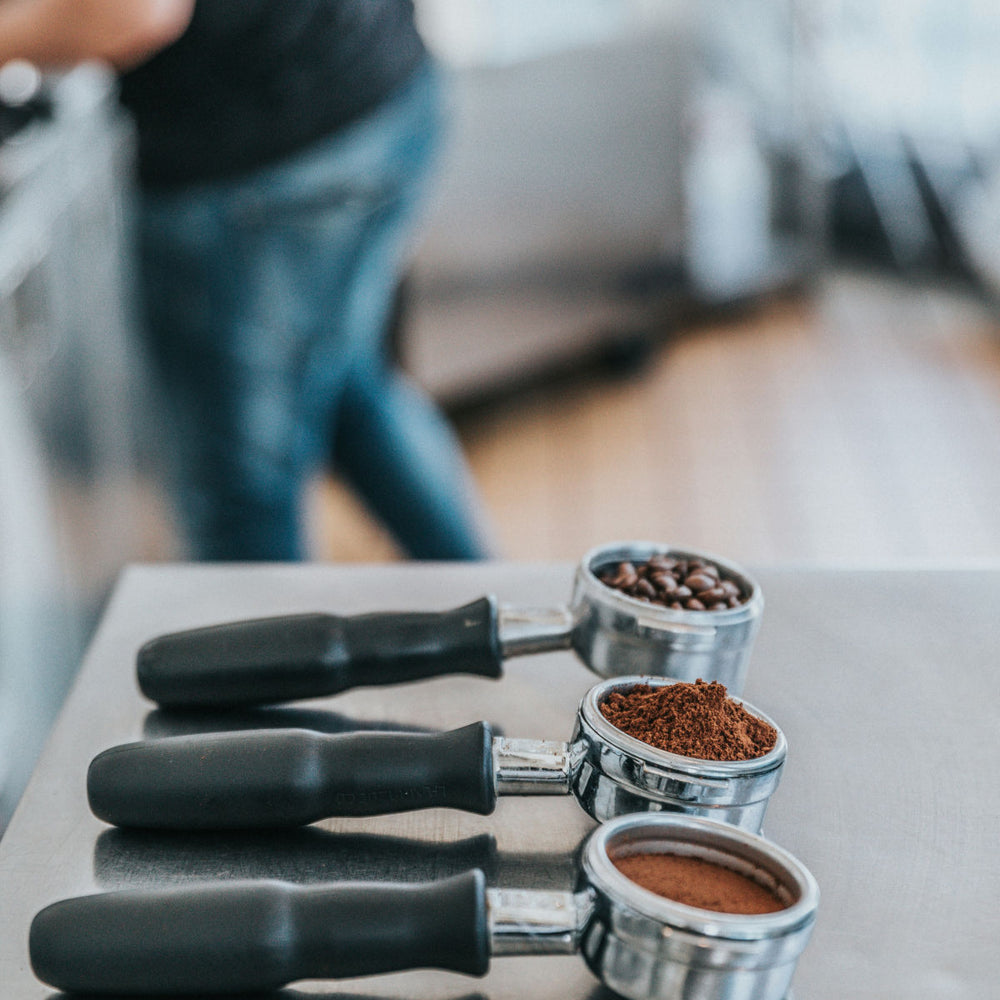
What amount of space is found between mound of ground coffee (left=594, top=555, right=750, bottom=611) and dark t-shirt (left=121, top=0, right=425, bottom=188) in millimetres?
697

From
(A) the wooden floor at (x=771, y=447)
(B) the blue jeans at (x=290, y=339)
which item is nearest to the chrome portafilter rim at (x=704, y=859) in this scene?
(B) the blue jeans at (x=290, y=339)

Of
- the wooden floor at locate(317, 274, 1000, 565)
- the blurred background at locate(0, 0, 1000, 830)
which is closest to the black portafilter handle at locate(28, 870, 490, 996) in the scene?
the blurred background at locate(0, 0, 1000, 830)

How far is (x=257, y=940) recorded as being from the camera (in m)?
0.44

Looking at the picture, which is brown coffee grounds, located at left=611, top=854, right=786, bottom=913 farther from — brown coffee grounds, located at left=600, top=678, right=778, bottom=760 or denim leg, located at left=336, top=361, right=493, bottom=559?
denim leg, located at left=336, top=361, right=493, bottom=559

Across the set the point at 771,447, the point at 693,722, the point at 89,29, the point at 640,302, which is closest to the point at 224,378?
the point at 89,29

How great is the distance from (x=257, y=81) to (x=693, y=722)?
2.83 feet

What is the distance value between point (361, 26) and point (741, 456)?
1.29 meters

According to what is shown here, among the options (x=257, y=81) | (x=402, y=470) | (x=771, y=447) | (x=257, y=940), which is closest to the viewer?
(x=257, y=940)

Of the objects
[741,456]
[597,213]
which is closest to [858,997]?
[741,456]

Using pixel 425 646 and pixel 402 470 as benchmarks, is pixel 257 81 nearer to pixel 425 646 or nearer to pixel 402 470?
pixel 402 470

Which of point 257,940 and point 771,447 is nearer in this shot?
point 257,940

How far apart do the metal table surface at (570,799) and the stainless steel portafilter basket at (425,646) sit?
0.9 inches

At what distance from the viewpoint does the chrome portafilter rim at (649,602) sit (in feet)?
1.97

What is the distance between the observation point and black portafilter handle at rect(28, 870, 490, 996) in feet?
1.45
